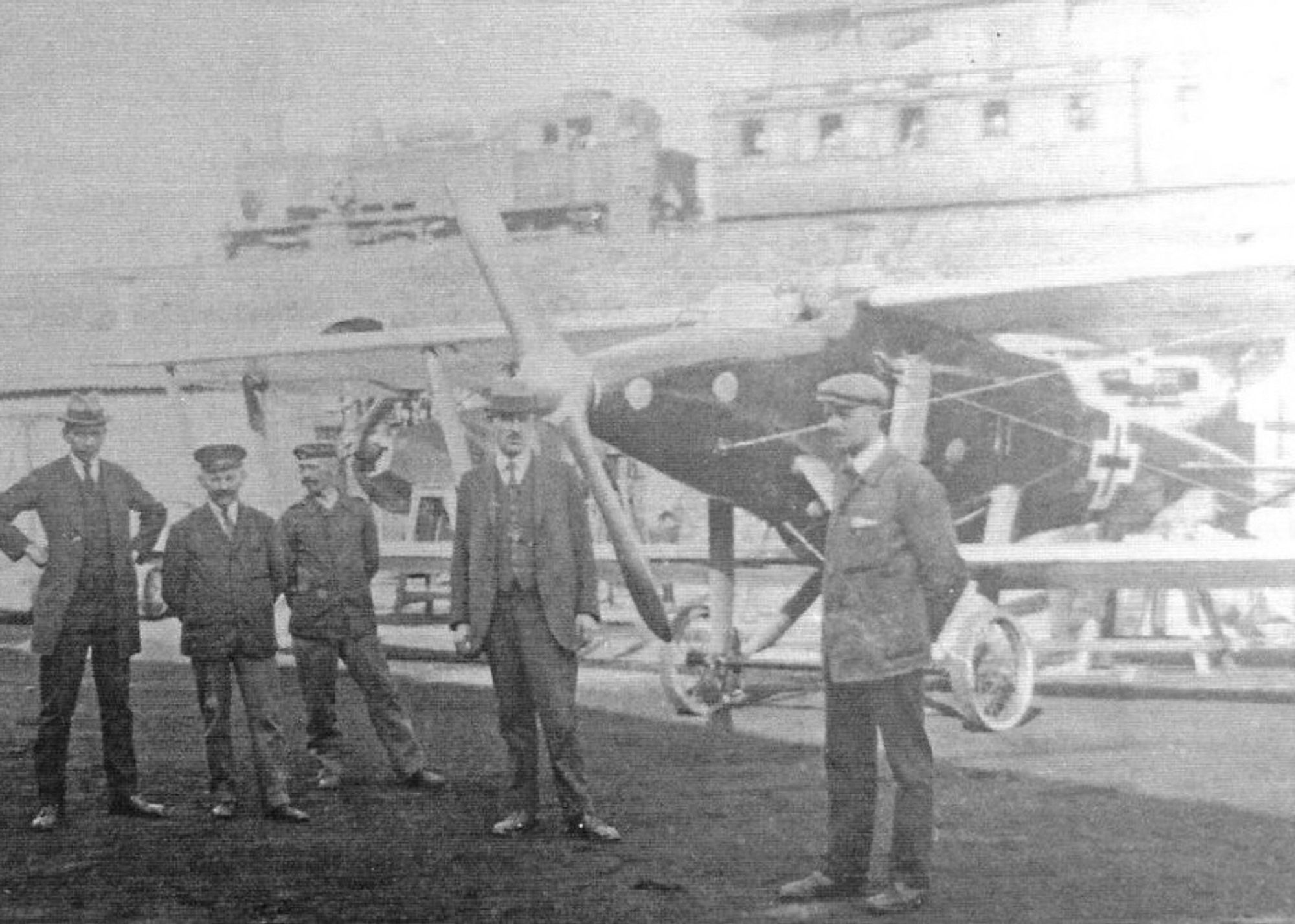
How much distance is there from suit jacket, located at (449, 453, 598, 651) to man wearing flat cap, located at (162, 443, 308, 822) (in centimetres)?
74

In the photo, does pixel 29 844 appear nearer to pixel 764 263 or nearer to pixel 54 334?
pixel 54 334

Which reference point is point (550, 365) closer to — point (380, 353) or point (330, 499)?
point (330, 499)

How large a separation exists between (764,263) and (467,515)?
46.9 feet

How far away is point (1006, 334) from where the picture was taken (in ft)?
24.0

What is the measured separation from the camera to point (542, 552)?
441cm

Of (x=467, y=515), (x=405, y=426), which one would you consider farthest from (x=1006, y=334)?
(x=405, y=426)

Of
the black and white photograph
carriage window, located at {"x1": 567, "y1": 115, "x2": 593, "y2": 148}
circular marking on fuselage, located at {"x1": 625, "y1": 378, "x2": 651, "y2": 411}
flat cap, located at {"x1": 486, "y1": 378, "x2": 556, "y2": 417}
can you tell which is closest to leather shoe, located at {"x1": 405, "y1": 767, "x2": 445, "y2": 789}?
the black and white photograph

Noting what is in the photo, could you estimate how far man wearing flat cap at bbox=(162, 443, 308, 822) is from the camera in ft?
15.2

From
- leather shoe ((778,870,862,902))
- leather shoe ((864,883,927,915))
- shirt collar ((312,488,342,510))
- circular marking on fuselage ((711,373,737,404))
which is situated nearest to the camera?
leather shoe ((864,883,927,915))

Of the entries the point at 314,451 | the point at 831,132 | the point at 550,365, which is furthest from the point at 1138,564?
the point at 314,451

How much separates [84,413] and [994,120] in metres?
4.23

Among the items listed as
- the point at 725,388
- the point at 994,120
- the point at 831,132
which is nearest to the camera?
the point at 725,388

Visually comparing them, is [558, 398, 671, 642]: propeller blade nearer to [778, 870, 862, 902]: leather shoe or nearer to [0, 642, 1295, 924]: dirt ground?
[0, 642, 1295, 924]: dirt ground

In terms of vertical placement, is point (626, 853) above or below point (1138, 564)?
below
